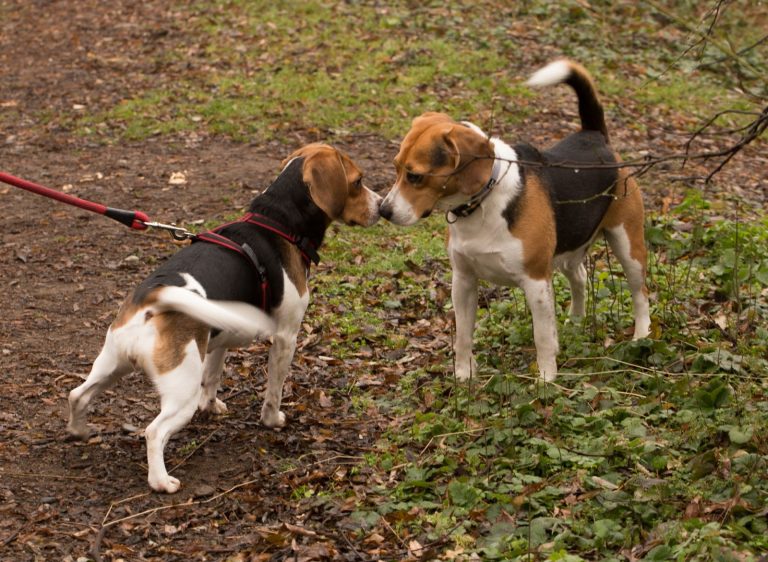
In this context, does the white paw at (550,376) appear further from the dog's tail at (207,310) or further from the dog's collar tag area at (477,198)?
the dog's tail at (207,310)

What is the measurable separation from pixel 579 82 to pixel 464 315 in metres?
1.71

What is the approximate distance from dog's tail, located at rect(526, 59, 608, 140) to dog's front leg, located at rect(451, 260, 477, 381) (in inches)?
50.8

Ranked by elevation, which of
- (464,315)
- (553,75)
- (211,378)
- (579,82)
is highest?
(553,75)

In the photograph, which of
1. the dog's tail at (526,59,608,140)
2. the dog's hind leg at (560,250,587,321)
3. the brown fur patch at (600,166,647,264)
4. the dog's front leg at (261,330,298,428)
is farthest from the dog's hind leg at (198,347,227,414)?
the brown fur patch at (600,166,647,264)

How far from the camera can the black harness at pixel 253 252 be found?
5.45 m

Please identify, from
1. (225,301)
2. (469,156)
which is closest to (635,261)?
(469,156)

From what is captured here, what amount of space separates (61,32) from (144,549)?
13.1 m

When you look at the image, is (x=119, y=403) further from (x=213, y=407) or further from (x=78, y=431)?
(x=78, y=431)

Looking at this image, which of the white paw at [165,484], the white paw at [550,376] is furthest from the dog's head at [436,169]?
the white paw at [165,484]

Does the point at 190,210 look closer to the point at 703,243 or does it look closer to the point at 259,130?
the point at 259,130

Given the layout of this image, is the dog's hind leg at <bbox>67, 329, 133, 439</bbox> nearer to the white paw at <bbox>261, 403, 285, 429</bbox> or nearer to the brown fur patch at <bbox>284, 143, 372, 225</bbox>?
the white paw at <bbox>261, 403, 285, 429</bbox>

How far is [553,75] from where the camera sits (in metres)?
5.89

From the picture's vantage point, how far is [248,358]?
7.01 metres

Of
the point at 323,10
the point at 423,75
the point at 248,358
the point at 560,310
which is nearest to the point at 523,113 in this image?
the point at 423,75
